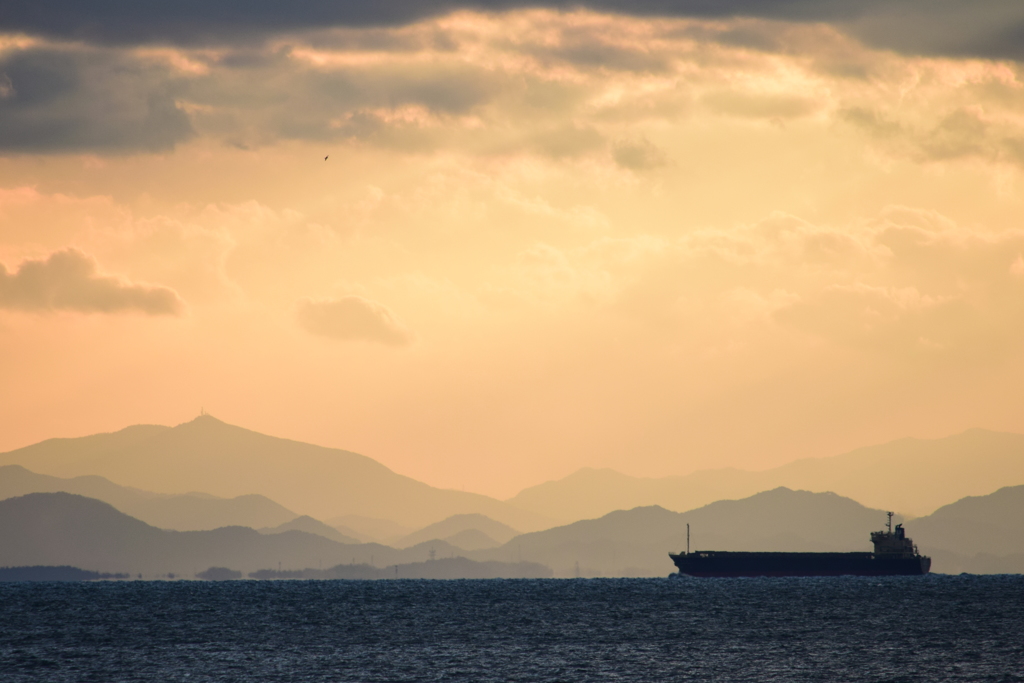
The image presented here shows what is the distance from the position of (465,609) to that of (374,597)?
44.4 m

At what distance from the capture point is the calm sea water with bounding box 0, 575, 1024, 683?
74.6 meters

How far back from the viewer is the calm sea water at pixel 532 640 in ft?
245

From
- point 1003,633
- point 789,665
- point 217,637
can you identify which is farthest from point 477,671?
point 1003,633

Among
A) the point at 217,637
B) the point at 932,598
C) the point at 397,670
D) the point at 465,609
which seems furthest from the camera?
the point at 932,598

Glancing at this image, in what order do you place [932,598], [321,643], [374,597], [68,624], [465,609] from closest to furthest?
[321,643] < [68,624] < [465,609] < [932,598] < [374,597]

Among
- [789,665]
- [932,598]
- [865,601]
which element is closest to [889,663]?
[789,665]

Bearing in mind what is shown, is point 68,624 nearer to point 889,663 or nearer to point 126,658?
point 126,658

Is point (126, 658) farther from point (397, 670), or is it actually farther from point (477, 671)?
point (477, 671)

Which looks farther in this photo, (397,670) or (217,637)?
(217,637)

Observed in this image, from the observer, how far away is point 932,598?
151 metres

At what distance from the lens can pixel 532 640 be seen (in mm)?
95062

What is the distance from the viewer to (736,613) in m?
124

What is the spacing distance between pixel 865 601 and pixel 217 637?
81.0 m

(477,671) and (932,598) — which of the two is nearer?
(477,671)
